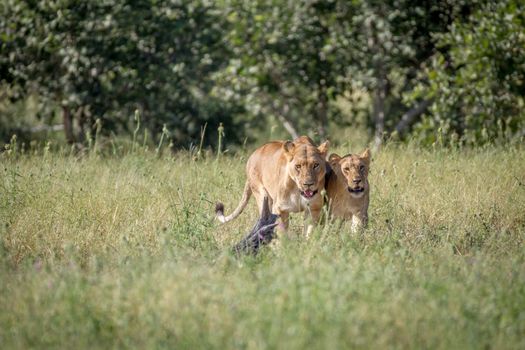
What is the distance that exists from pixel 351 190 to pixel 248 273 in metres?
1.50

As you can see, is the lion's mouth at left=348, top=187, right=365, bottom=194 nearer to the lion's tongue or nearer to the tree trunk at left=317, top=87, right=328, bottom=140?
the lion's tongue

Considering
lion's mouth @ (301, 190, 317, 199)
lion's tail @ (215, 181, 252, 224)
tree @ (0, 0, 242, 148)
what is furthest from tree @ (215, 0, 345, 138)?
lion's mouth @ (301, 190, 317, 199)

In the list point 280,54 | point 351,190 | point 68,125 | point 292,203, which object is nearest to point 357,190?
point 351,190

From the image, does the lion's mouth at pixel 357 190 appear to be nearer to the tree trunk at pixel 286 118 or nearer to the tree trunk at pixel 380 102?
the tree trunk at pixel 380 102

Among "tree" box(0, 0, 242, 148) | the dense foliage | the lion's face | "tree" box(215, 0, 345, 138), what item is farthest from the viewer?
"tree" box(215, 0, 345, 138)

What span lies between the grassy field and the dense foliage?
2.49 meters

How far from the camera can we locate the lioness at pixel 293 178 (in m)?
5.93

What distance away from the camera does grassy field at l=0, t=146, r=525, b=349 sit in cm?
401

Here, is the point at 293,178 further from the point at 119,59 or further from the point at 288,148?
the point at 119,59

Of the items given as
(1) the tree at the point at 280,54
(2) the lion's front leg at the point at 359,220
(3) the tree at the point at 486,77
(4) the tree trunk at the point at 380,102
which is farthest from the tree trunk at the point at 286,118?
(2) the lion's front leg at the point at 359,220

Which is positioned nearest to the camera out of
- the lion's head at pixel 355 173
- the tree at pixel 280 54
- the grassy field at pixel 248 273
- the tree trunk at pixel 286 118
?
the grassy field at pixel 248 273

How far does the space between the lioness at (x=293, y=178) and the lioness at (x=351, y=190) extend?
0.14m

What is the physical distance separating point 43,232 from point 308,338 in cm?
297

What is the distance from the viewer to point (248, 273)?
4785 mm
